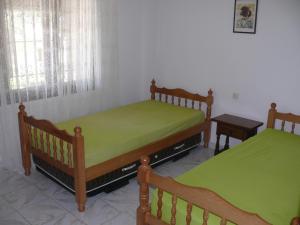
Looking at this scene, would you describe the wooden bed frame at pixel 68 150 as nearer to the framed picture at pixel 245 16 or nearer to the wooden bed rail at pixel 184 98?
the wooden bed rail at pixel 184 98

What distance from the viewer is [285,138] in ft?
12.2

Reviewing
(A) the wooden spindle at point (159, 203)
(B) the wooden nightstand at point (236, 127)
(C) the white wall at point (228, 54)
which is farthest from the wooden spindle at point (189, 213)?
(C) the white wall at point (228, 54)

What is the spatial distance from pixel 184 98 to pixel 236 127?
3.81 feet

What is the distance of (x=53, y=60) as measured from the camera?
4.07 m

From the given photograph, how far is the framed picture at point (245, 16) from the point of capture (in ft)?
13.4

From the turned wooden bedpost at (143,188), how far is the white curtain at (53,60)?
2176 millimetres

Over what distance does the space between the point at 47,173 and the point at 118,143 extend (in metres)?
0.93

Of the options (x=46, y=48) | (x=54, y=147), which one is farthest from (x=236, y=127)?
(x=46, y=48)

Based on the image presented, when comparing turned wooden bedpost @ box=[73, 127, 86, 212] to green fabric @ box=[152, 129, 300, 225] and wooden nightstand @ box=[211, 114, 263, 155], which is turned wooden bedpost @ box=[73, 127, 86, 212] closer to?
green fabric @ box=[152, 129, 300, 225]

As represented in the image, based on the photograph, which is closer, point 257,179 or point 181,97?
point 257,179

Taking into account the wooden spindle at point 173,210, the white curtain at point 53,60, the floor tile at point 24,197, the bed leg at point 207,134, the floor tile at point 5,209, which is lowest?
the floor tile at point 5,209

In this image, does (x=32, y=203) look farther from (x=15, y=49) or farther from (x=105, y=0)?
(x=105, y=0)

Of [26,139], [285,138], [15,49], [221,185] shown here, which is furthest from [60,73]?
[285,138]

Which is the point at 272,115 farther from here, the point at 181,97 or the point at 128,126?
the point at 128,126
